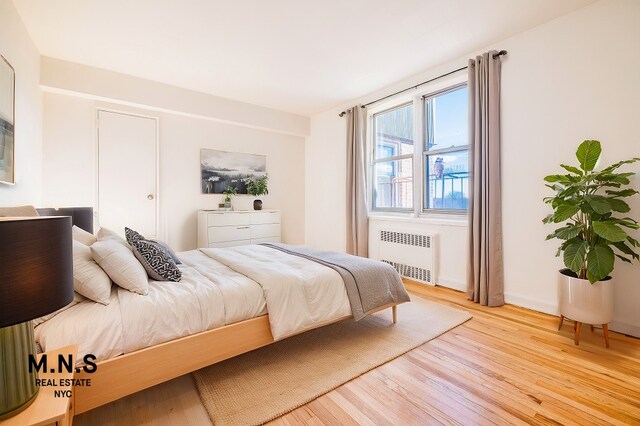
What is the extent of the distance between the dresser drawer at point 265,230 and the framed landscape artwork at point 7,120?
2.81 m

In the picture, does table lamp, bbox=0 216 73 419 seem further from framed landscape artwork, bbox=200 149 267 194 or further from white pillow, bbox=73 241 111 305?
framed landscape artwork, bbox=200 149 267 194

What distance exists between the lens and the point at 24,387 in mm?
893

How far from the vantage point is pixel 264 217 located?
486 centimetres

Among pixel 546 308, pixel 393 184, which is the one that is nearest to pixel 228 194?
pixel 393 184

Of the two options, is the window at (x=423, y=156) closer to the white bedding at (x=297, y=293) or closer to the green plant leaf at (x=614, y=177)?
the green plant leaf at (x=614, y=177)

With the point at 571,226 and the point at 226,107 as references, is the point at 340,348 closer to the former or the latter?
the point at 571,226

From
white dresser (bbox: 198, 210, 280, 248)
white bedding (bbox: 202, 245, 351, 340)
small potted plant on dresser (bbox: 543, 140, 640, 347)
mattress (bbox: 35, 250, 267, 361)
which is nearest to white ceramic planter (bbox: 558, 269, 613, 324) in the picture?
small potted plant on dresser (bbox: 543, 140, 640, 347)

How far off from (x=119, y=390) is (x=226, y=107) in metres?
4.09

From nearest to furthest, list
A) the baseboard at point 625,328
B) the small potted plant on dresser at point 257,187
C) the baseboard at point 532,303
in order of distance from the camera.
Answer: the baseboard at point 625,328
the baseboard at point 532,303
the small potted plant on dresser at point 257,187

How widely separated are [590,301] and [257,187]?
4350 millimetres

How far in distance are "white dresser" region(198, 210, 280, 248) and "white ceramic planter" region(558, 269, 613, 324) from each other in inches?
151

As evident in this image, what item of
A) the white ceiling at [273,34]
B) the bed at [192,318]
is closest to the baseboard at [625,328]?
the bed at [192,318]

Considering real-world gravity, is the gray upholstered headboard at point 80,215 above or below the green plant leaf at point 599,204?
below

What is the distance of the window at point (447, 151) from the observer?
3.57m
